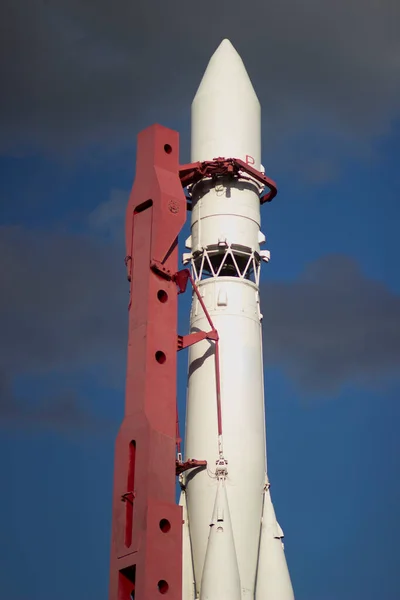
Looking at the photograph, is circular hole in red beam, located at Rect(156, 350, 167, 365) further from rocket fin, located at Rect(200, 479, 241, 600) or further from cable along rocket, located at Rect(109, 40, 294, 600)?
rocket fin, located at Rect(200, 479, 241, 600)

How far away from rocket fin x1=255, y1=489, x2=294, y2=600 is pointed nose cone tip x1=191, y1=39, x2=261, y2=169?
1416cm

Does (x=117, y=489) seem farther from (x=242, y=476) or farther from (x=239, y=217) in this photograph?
(x=239, y=217)

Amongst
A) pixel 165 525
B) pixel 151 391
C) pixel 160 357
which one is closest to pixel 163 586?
pixel 165 525

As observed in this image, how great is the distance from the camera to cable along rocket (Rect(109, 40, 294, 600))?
39094 mm

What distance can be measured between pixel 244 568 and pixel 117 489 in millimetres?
5893

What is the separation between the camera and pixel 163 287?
42250mm

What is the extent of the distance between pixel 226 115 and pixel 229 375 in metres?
10.8

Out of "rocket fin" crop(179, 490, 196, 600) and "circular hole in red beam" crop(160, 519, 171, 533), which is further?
"rocket fin" crop(179, 490, 196, 600)

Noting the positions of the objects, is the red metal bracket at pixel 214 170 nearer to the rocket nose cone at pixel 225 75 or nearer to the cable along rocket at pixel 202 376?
the cable along rocket at pixel 202 376

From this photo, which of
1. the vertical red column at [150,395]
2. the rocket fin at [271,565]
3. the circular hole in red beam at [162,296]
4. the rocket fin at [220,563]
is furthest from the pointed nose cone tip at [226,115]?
the rocket fin at [220,563]

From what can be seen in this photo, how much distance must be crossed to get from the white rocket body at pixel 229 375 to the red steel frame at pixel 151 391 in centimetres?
65

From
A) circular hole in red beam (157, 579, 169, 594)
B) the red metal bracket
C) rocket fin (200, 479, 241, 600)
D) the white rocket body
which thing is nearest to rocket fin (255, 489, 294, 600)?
the white rocket body

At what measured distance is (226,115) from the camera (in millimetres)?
49781

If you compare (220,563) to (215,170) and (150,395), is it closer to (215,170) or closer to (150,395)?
(150,395)
